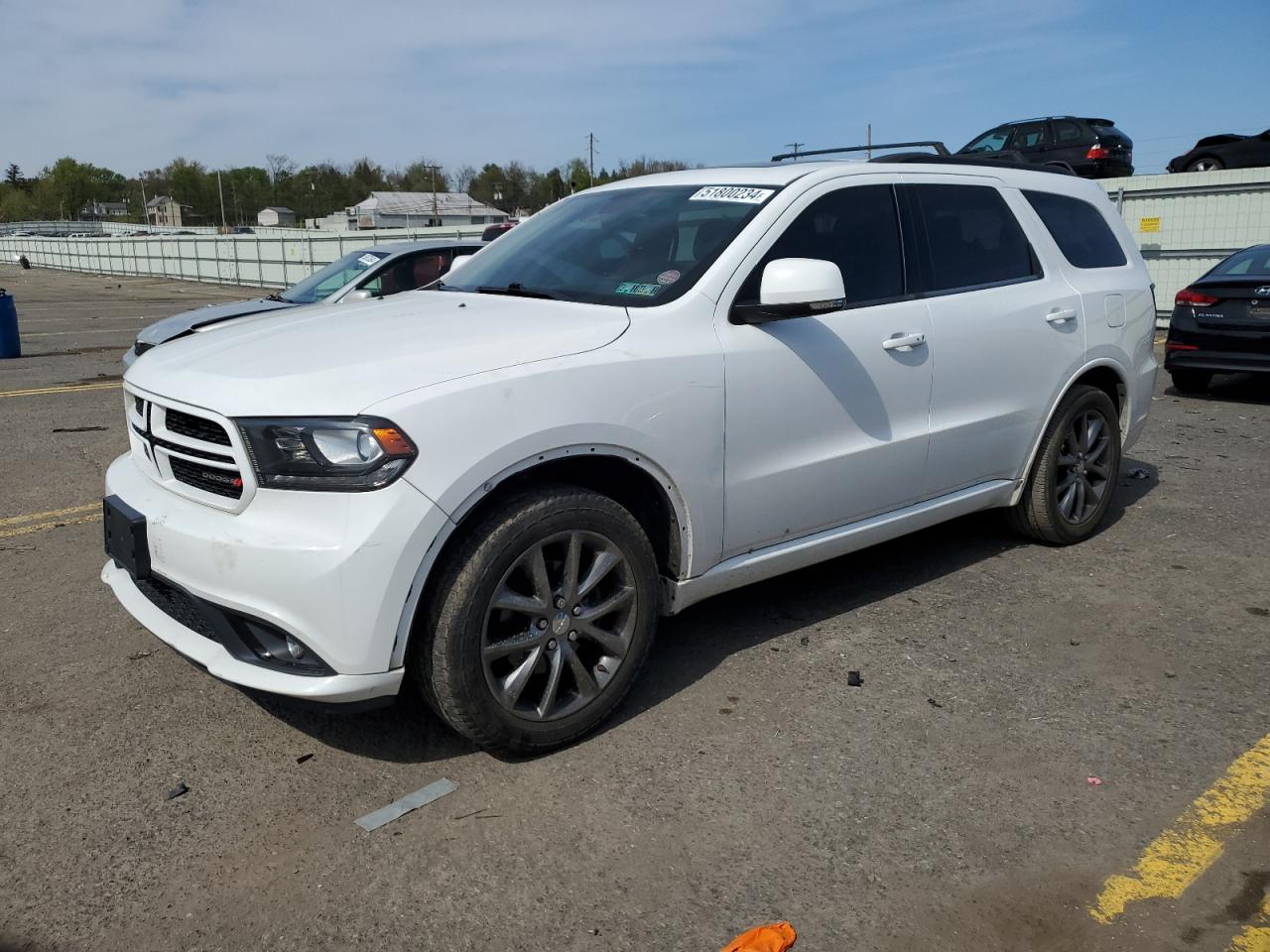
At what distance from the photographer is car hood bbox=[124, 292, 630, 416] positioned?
283 centimetres

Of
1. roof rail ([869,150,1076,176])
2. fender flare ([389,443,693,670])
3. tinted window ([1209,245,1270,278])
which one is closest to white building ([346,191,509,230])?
tinted window ([1209,245,1270,278])

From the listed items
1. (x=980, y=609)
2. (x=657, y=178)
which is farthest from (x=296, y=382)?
(x=980, y=609)

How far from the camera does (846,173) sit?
411 centimetres

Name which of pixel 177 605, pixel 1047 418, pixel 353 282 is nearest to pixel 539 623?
pixel 177 605

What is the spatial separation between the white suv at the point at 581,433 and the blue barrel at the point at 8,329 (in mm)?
12177

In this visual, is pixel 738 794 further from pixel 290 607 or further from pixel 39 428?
pixel 39 428

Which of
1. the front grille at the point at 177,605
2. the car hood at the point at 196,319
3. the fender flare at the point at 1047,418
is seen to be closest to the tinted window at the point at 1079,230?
the fender flare at the point at 1047,418

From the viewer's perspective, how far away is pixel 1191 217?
55.8ft

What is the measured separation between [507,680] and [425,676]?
242 mm

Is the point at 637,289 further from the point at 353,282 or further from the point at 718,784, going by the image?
the point at 353,282

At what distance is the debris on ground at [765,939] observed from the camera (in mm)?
2375

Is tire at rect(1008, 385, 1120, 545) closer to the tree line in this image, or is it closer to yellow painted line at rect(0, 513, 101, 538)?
yellow painted line at rect(0, 513, 101, 538)

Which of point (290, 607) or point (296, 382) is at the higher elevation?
point (296, 382)

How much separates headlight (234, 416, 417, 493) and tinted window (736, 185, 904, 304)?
5.44 ft
